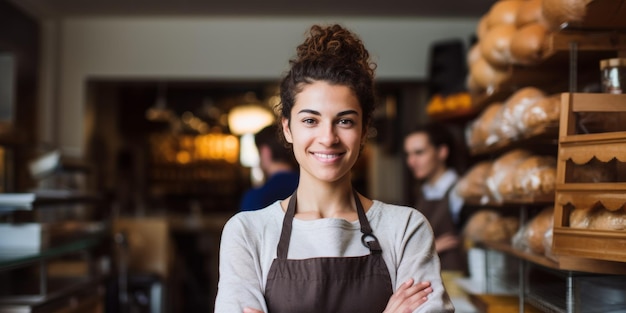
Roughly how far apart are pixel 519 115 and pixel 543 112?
180 mm

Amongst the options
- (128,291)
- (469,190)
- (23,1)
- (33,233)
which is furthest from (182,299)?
(469,190)

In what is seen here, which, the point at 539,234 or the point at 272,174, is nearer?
the point at 539,234

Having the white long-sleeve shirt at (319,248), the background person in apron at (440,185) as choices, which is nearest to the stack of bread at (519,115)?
the background person in apron at (440,185)

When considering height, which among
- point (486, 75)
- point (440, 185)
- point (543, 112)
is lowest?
point (440, 185)

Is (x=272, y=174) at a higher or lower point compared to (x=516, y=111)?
lower

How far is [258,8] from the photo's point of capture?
6.12 meters

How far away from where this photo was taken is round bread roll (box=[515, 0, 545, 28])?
2.43m

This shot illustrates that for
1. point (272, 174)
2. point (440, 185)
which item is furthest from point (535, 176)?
point (440, 185)

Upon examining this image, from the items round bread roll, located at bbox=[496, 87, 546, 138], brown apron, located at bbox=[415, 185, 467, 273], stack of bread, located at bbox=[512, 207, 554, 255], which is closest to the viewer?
stack of bread, located at bbox=[512, 207, 554, 255]

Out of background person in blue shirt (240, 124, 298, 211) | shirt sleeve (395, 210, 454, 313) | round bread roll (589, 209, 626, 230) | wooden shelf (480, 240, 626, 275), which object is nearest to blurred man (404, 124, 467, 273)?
background person in blue shirt (240, 124, 298, 211)

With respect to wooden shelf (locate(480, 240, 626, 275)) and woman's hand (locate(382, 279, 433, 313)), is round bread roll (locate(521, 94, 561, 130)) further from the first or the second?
woman's hand (locate(382, 279, 433, 313))

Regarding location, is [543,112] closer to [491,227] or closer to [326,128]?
[491,227]

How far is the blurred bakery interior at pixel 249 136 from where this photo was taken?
79.5 inches

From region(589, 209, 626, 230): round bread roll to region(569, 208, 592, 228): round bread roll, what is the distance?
1 centimetres
